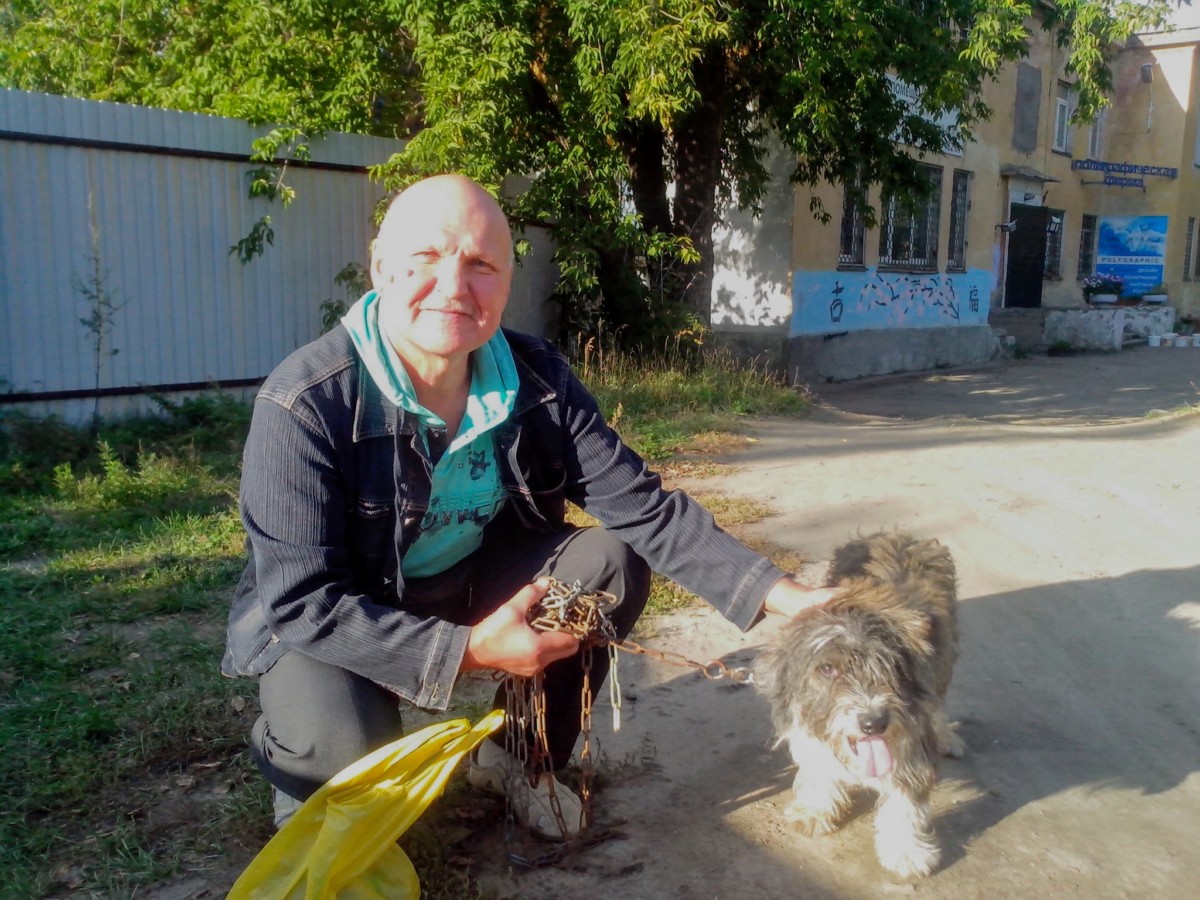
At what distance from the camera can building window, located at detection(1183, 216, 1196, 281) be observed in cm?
2858

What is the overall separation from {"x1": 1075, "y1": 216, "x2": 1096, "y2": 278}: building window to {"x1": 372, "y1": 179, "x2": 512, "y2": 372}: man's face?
2674 centimetres

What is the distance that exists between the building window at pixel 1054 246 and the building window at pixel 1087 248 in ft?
4.86

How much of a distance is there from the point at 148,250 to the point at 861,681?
6929 millimetres

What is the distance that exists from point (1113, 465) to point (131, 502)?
6721 millimetres

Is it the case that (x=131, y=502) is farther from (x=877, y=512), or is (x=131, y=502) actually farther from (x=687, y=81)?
(x=687, y=81)

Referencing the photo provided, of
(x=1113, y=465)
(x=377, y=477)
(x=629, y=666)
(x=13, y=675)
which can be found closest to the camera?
(x=377, y=477)

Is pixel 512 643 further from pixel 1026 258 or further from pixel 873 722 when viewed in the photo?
pixel 1026 258

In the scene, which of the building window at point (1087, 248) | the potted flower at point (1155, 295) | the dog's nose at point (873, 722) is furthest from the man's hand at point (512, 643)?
the potted flower at point (1155, 295)

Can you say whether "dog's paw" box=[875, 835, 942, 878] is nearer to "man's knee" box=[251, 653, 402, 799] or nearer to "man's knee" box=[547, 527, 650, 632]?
"man's knee" box=[547, 527, 650, 632]

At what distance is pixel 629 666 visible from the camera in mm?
3830

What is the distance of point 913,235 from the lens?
1750cm

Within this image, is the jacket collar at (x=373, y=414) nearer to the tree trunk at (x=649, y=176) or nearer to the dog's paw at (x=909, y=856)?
the dog's paw at (x=909, y=856)

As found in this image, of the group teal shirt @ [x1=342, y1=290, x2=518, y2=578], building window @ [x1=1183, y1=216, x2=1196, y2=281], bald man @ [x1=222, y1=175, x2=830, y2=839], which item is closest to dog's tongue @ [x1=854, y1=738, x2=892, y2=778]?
bald man @ [x1=222, y1=175, x2=830, y2=839]

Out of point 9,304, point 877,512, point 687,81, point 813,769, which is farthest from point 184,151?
point 813,769
